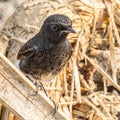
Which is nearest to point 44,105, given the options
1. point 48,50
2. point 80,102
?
point 48,50

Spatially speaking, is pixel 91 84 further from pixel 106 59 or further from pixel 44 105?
pixel 44 105

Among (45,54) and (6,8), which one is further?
(6,8)

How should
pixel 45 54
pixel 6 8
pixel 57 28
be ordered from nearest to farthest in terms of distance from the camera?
pixel 57 28 → pixel 45 54 → pixel 6 8

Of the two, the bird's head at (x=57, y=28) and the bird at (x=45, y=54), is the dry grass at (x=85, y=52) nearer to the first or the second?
the bird at (x=45, y=54)

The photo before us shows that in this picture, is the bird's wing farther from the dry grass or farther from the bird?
the dry grass

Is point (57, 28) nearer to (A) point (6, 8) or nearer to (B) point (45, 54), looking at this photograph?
(B) point (45, 54)

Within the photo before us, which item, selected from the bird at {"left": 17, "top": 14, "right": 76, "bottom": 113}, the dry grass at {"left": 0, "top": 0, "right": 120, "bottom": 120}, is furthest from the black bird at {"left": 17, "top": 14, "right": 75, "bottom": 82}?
the dry grass at {"left": 0, "top": 0, "right": 120, "bottom": 120}

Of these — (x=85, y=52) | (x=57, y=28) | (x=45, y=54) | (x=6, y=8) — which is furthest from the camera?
(x=6, y=8)

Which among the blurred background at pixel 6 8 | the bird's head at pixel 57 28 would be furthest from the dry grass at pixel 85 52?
the bird's head at pixel 57 28

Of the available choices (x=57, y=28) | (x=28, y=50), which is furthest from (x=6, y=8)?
(x=57, y=28)
